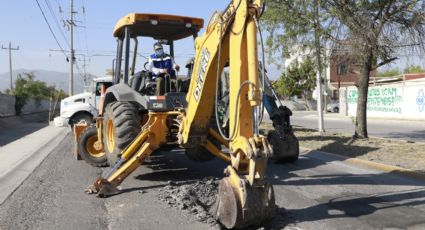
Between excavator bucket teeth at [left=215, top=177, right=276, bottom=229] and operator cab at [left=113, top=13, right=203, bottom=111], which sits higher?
operator cab at [left=113, top=13, right=203, bottom=111]

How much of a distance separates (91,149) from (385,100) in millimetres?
27259

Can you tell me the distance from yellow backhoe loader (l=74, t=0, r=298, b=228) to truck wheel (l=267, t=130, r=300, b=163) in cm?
12

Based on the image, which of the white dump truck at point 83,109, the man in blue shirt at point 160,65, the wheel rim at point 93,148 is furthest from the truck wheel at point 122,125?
the white dump truck at point 83,109

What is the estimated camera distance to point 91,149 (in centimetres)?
1073

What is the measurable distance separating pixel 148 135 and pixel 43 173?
306 centimetres

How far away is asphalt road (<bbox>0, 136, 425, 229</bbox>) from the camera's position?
604 centimetres

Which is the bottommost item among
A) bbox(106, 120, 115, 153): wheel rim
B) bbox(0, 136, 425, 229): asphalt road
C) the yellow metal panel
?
bbox(0, 136, 425, 229): asphalt road

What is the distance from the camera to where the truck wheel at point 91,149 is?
10.5 metres

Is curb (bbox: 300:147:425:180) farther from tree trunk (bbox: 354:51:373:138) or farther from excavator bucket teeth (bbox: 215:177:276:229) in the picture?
excavator bucket teeth (bbox: 215:177:276:229)

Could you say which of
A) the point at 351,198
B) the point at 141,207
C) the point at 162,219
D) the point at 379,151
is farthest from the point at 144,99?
the point at 379,151

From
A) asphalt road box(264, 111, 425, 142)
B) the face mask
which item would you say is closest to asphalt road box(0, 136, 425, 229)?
the face mask

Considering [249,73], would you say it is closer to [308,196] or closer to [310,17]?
[308,196]

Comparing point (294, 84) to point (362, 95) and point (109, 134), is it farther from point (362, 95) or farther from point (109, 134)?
point (109, 134)

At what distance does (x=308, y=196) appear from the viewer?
7449 millimetres
